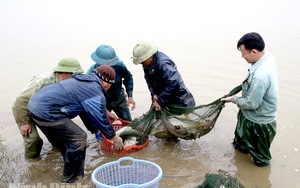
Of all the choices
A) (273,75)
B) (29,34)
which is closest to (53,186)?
(273,75)

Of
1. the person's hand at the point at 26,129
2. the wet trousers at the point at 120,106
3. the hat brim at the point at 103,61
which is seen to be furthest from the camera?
the wet trousers at the point at 120,106

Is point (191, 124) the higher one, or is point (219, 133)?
point (191, 124)

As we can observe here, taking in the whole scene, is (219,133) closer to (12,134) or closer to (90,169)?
(90,169)

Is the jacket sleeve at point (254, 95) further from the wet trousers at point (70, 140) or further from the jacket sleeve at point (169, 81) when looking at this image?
the wet trousers at point (70, 140)

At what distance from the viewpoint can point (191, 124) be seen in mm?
4508

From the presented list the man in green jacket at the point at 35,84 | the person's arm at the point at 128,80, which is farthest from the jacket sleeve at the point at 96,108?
the person's arm at the point at 128,80

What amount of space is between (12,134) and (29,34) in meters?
7.97

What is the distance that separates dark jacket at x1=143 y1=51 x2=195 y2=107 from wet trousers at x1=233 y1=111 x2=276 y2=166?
0.90m

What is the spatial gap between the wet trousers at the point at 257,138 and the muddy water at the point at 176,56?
0.56ft

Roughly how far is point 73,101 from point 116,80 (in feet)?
4.80

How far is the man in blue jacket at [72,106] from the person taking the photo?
360 centimetres

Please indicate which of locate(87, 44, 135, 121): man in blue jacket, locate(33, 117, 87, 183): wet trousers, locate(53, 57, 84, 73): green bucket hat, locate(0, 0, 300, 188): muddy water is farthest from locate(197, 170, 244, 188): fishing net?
locate(53, 57, 84, 73): green bucket hat

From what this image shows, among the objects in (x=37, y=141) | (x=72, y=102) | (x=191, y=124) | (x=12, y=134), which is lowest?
(x=12, y=134)

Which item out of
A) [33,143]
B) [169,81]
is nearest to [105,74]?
[169,81]
